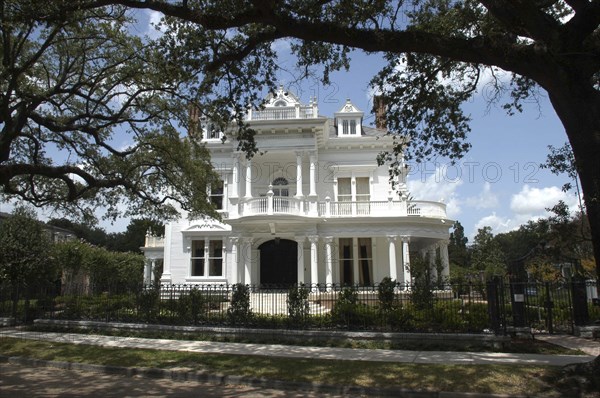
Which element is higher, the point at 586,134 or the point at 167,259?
the point at 586,134

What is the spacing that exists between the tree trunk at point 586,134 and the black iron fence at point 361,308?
16.5 ft

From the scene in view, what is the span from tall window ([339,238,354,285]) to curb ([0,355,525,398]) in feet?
65.8

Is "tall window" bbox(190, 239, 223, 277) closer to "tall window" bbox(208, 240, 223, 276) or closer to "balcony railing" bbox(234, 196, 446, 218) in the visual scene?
"tall window" bbox(208, 240, 223, 276)

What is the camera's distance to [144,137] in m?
19.5

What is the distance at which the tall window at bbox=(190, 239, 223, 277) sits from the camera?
98.7ft

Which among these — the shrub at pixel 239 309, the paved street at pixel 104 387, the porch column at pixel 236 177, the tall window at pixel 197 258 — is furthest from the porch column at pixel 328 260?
the paved street at pixel 104 387

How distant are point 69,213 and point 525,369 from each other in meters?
20.5

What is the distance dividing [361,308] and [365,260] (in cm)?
1518

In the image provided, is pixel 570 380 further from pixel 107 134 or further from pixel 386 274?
pixel 386 274

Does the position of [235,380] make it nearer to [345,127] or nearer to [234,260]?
[234,260]

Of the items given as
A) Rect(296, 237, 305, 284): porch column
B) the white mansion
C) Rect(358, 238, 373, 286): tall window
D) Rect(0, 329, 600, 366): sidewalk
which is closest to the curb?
Rect(0, 329, 600, 366): sidewalk

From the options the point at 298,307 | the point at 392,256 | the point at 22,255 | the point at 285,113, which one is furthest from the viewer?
the point at 285,113

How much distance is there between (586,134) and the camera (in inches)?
320

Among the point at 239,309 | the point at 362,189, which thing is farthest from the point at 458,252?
the point at 239,309
